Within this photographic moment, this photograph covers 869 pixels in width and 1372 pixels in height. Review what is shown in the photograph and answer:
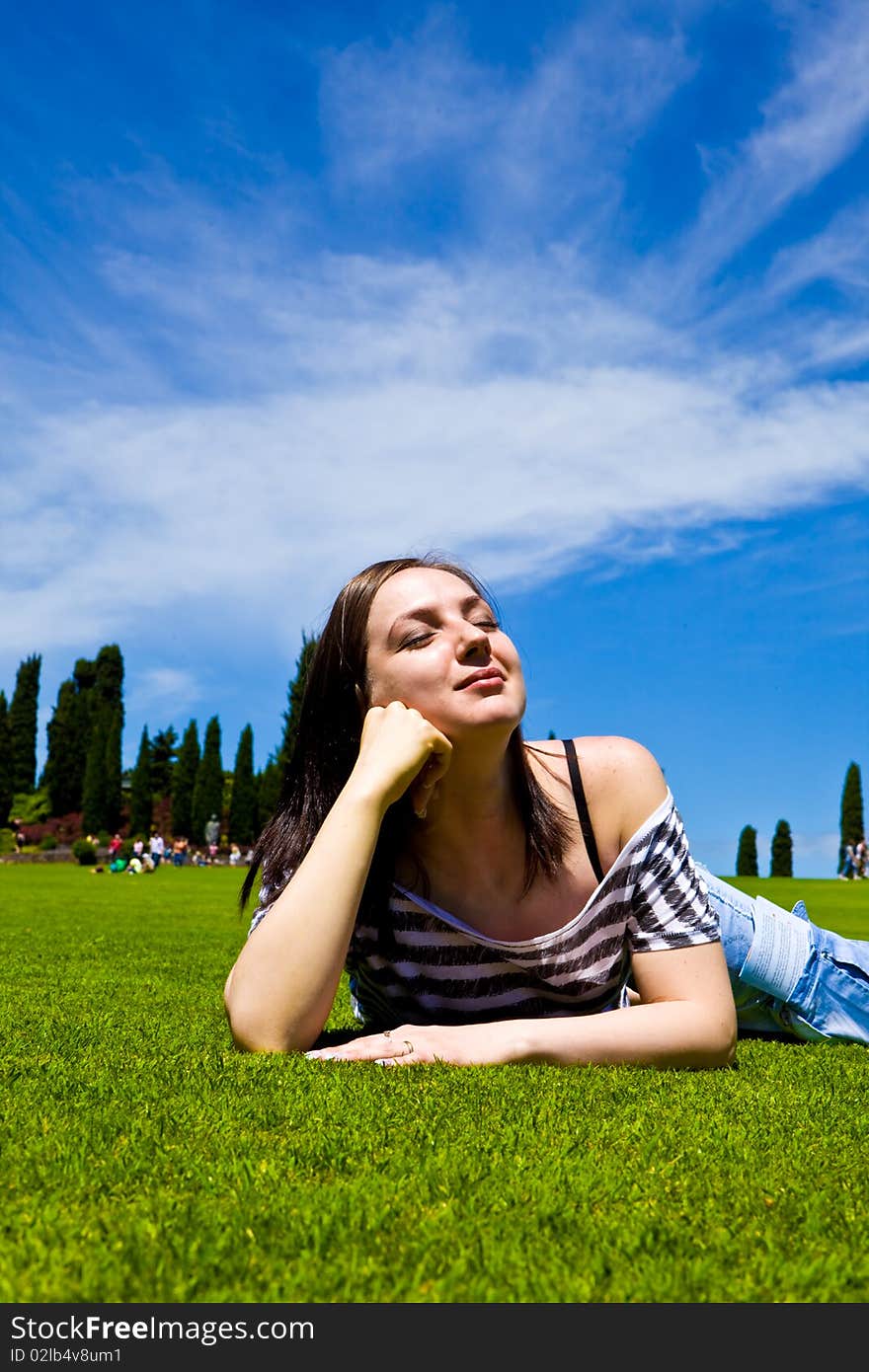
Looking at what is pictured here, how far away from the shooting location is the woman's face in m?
3.29

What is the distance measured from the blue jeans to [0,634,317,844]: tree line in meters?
58.5

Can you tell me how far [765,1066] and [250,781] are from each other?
2698 inches

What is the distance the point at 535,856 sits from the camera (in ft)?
11.6

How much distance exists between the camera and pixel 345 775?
3908 mm

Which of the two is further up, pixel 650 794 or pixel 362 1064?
pixel 650 794

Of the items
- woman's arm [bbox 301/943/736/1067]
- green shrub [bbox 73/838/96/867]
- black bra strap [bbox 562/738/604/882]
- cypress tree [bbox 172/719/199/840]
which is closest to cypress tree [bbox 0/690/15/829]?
cypress tree [bbox 172/719/199/840]

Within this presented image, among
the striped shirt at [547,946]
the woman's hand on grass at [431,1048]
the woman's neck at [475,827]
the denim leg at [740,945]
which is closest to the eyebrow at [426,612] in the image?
the woman's neck at [475,827]

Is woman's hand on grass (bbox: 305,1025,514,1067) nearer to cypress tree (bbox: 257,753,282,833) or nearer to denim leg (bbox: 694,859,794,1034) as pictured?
denim leg (bbox: 694,859,794,1034)

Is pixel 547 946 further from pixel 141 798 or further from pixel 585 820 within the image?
pixel 141 798

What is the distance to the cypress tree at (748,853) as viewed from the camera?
193ft

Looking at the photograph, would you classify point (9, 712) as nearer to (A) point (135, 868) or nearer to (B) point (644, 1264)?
(A) point (135, 868)

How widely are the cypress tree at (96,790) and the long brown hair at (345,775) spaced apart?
67089 millimetres

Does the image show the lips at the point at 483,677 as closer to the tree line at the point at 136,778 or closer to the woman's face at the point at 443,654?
the woman's face at the point at 443,654

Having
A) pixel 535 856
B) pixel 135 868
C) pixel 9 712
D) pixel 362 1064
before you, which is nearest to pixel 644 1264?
pixel 362 1064
